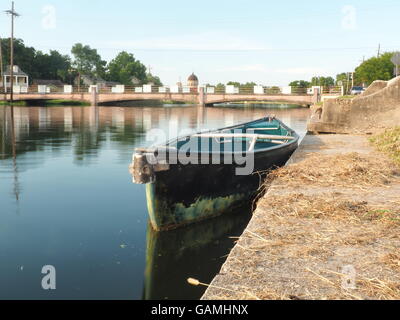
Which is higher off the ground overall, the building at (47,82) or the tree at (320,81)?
the tree at (320,81)

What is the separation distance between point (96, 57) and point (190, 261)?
11074 centimetres

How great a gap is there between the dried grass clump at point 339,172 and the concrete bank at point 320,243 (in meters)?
0.02

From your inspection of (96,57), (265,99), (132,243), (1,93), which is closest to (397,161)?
(132,243)

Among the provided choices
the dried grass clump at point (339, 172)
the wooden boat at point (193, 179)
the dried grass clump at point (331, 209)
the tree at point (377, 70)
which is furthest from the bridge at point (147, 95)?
the dried grass clump at point (331, 209)

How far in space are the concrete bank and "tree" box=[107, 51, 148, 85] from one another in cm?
10822

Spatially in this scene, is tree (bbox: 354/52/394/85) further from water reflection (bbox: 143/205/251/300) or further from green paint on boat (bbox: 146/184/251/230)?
→ water reflection (bbox: 143/205/251/300)

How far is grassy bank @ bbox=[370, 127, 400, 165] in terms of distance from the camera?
31.2 ft

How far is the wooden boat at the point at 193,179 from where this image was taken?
632 cm

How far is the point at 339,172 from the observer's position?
7.34 m

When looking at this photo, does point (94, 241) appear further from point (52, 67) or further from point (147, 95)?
point (52, 67)

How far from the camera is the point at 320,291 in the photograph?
3.18m

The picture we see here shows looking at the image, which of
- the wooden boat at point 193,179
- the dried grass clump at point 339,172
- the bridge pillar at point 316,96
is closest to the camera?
the wooden boat at point 193,179

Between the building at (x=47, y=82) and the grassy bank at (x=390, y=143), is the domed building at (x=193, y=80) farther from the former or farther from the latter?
the grassy bank at (x=390, y=143)
